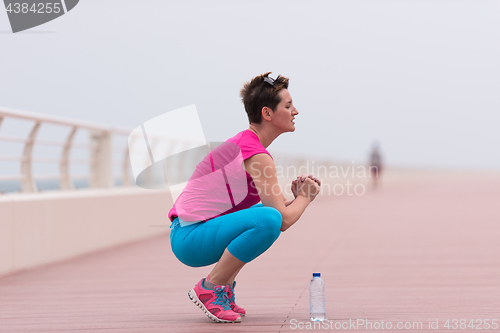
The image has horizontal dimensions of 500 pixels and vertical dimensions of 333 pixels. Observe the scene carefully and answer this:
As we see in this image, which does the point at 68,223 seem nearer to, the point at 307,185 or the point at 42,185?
the point at 42,185

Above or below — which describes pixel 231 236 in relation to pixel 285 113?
below

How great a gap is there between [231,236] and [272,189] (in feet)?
1.17

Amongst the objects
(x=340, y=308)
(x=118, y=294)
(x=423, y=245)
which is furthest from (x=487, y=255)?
(x=118, y=294)

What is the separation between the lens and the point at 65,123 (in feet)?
25.4

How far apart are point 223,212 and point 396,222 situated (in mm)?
8571

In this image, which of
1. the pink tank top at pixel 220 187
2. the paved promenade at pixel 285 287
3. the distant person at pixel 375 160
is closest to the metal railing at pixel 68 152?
the paved promenade at pixel 285 287

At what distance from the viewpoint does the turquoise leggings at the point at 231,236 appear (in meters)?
3.86

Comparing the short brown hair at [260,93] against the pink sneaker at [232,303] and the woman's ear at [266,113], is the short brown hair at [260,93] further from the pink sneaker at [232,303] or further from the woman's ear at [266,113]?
the pink sneaker at [232,303]

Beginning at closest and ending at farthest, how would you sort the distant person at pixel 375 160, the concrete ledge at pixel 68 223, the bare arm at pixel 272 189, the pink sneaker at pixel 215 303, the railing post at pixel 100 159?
the bare arm at pixel 272 189 < the pink sneaker at pixel 215 303 < the concrete ledge at pixel 68 223 < the railing post at pixel 100 159 < the distant person at pixel 375 160

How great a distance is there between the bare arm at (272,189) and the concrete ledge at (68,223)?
121 inches

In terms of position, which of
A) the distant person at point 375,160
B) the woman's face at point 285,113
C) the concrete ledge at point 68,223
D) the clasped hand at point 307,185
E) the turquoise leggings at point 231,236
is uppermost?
the woman's face at point 285,113

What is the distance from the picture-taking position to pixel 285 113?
3934mm

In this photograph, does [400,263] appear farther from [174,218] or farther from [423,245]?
[174,218]

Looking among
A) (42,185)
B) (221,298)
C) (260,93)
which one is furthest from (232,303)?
(42,185)
